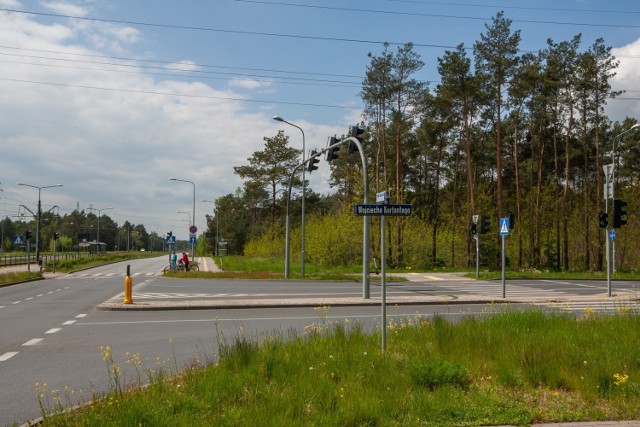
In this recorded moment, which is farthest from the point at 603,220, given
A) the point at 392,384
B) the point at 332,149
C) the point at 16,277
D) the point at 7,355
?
the point at 16,277

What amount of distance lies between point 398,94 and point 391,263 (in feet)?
45.5

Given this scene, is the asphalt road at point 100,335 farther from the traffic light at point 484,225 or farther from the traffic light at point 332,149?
the traffic light at point 484,225

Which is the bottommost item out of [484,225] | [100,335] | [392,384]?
[100,335]

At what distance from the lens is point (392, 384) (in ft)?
19.9

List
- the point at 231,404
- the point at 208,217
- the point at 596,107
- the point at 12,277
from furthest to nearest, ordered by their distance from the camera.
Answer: the point at 208,217, the point at 596,107, the point at 12,277, the point at 231,404

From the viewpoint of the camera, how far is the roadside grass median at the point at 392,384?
17.0 feet

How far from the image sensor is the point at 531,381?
6.53 meters

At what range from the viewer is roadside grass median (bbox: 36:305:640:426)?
5184mm

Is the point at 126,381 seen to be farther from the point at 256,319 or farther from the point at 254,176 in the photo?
the point at 254,176

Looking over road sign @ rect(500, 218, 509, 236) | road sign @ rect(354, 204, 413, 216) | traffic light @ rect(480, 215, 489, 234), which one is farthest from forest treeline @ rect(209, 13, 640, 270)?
road sign @ rect(354, 204, 413, 216)

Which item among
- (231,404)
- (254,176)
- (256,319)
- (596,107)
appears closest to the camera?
(231,404)

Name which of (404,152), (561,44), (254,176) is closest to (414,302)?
(561,44)

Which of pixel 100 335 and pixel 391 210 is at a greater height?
pixel 391 210

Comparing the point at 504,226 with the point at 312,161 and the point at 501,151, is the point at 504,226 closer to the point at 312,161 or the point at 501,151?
the point at 312,161
